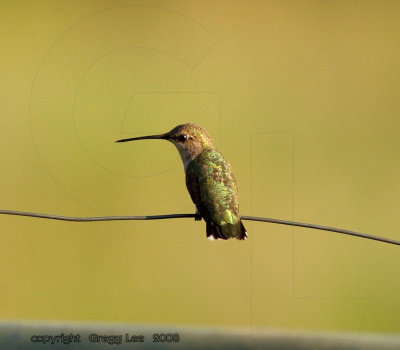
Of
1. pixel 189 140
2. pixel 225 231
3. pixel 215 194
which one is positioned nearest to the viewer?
pixel 225 231

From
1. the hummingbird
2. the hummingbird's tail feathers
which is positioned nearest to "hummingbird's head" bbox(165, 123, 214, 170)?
the hummingbird

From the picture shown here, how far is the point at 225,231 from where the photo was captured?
115 inches

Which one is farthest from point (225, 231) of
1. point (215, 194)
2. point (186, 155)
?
point (186, 155)

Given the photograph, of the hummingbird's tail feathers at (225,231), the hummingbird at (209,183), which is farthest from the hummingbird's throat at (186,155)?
the hummingbird's tail feathers at (225,231)

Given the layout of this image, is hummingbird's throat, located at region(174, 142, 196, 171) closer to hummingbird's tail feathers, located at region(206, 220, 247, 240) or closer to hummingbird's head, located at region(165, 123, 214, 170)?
hummingbird's head, located at region(165, 123, 214, 170)

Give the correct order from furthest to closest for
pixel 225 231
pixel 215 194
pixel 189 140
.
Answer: pixel 189 140
pixel 215 194
pixel 225 231

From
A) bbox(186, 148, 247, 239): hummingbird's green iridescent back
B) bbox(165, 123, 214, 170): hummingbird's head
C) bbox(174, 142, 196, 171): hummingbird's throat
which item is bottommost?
bbox(186, 148, 247, 239): hummingbird's green iridescent back

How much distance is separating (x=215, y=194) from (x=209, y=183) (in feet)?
0.26

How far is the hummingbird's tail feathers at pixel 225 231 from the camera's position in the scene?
2916 mm

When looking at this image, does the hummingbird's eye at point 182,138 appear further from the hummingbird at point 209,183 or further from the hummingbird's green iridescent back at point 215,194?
the hummingbird's green iridescent back at point 215,194

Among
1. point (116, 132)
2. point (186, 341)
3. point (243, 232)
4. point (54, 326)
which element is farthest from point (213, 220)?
point (116, 132)

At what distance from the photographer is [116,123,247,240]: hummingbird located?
2.95 m

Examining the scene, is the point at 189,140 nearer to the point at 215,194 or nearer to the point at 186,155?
the point at 186,155

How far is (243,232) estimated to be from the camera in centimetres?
296
